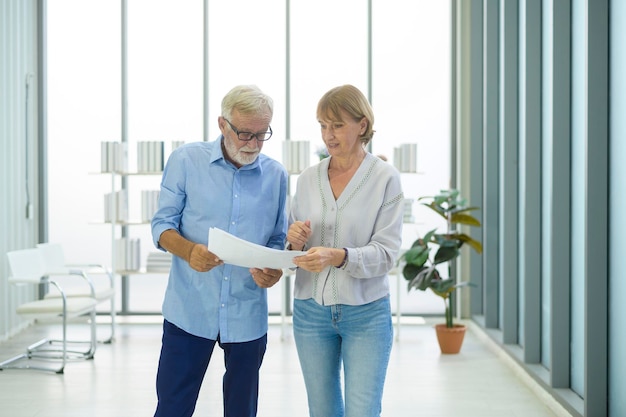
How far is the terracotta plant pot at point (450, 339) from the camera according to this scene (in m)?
6.23

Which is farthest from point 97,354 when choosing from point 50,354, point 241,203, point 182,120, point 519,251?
point 241,203

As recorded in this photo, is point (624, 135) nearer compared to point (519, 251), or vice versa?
point (624, 135)

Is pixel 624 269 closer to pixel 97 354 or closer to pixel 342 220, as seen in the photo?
pixel 342 220

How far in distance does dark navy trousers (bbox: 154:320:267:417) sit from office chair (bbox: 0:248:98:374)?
317 cm

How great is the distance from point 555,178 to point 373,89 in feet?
11.8

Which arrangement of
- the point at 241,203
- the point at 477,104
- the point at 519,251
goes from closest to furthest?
the point at 241,203 → the point at 519,251 → the point at 477,104

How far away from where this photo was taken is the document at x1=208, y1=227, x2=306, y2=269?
2.32 metres

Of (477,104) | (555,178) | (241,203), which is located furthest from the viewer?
(477,104)

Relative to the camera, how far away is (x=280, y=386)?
16.8 ft

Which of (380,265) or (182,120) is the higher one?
(182,120)

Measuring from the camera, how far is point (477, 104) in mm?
7289

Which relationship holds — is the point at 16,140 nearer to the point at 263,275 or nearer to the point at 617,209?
the point at 263,275

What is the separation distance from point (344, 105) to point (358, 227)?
0.40 m

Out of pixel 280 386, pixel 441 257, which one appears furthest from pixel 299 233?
pixel 441 257
